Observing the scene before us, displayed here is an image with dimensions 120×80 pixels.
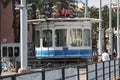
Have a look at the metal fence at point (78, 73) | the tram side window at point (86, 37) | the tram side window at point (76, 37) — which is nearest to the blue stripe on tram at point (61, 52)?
the tram side window at point (76, 37)

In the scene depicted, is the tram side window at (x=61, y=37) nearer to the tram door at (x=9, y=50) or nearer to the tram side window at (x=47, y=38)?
the tram side window at (x=47, y=38)

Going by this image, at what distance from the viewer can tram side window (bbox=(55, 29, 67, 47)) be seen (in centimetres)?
3166

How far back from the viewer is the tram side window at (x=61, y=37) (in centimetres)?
3166

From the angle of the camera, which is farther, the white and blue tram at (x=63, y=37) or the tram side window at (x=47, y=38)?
the tram side window at (x=47, y=38)

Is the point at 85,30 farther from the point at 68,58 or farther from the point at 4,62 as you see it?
the point at 4,62

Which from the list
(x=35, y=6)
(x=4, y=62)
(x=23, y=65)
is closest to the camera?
(x=23, y=65)

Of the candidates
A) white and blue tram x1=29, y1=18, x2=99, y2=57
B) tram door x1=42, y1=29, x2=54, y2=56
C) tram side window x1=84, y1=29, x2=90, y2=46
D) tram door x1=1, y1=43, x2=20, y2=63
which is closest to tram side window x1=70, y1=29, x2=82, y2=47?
white and blue tram x1=29, y1=18, x2=99, y2=57

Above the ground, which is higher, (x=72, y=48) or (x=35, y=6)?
(x=35, y=6)

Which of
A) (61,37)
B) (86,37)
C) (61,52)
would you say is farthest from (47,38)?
(86,37)

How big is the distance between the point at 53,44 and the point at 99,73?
12.5m

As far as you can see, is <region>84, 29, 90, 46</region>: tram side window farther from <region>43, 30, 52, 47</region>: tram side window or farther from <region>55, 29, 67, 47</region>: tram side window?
<region>43, 30, 52, 47</region>: tram side window

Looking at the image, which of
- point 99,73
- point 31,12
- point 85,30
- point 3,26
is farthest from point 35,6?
point 99,73

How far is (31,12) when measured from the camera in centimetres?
5359

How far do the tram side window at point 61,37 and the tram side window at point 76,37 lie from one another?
494 mm
